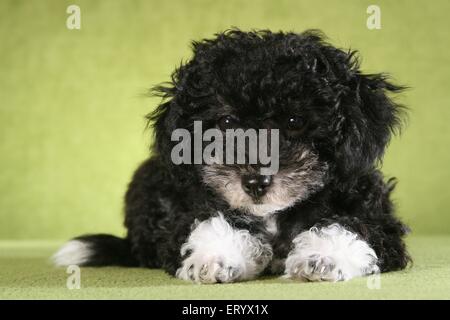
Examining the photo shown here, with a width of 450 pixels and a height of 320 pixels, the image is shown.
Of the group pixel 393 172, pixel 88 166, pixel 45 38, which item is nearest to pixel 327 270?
pixel 393 172

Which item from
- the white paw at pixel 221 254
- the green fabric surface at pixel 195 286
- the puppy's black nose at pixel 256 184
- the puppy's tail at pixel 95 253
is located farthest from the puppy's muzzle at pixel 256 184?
the puppy's tail at pixel 95 253

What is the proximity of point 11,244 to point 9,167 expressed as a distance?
103 centimetres

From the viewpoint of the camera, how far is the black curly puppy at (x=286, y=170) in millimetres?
3289

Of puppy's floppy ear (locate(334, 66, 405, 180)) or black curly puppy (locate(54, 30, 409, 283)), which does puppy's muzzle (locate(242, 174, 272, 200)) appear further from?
puppy's floppy ear (locate(334, 66, 405, 180))

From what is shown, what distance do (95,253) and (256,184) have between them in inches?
57.8

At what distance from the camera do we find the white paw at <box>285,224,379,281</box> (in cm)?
318

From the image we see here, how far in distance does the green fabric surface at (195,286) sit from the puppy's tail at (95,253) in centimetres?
16

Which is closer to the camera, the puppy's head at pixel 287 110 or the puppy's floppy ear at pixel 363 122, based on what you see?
the puppy's head at pixel 287 110

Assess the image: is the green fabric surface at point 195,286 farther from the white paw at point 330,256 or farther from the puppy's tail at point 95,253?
the puppy's tail at point 95,253

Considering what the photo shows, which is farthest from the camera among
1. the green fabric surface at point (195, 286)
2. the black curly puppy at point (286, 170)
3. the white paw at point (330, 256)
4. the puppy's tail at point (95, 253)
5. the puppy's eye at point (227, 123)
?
the puppy's tail at point (95, 253)

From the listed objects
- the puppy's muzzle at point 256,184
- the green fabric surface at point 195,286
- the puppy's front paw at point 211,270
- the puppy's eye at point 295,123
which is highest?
the puppy's eye at point 295,123

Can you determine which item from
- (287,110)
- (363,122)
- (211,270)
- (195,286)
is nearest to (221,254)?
(211,270)

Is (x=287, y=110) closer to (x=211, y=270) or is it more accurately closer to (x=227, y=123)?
(x=227, y=123)
